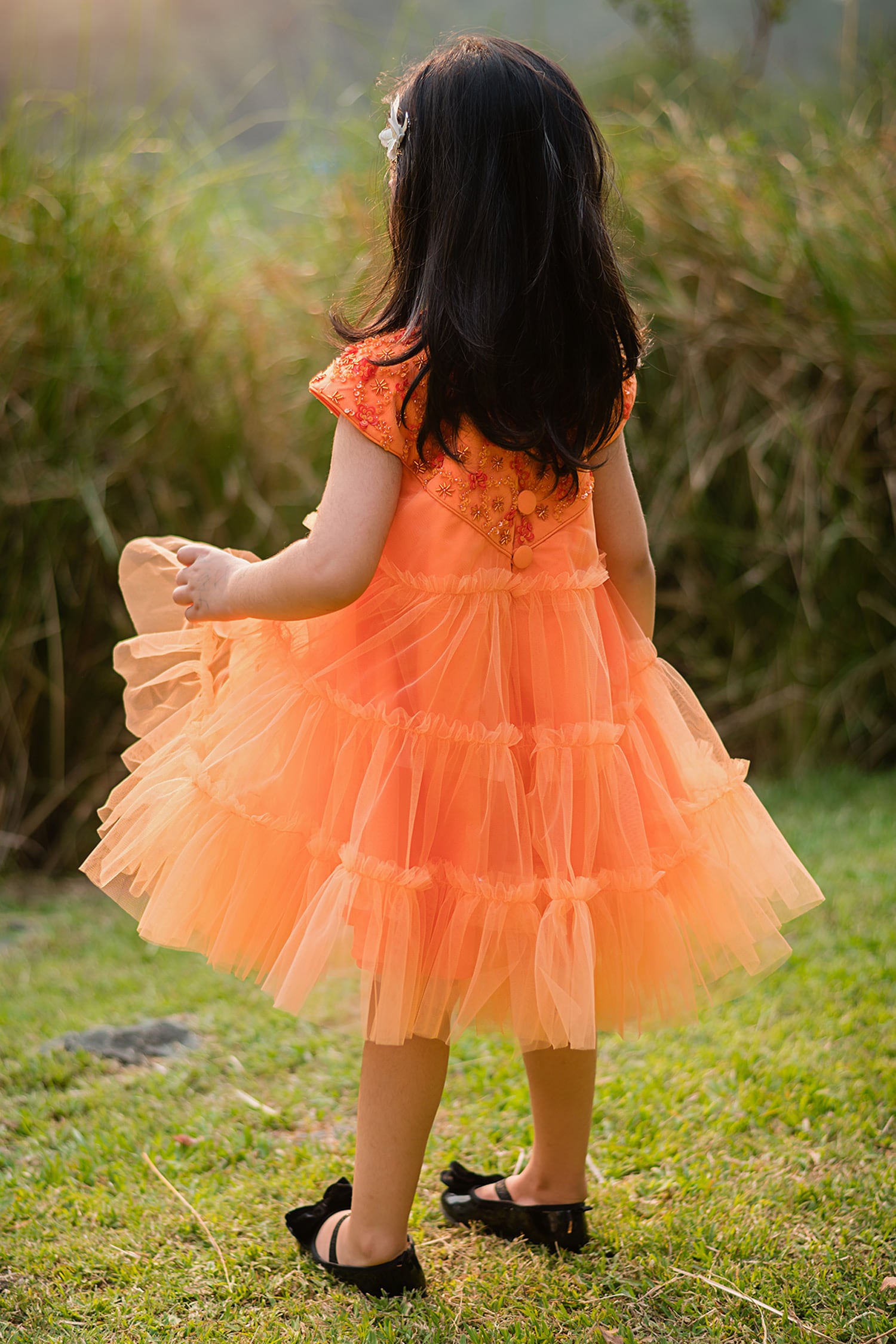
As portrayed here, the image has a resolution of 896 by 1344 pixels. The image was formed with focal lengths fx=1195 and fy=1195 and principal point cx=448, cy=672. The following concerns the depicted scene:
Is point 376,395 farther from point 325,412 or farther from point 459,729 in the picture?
point 325,412

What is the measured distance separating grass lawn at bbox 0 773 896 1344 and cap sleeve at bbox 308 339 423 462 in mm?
721

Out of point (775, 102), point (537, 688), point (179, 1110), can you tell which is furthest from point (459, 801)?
point (775, 102)

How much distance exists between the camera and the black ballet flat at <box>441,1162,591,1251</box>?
1510mm

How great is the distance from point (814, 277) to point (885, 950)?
81.7 inches

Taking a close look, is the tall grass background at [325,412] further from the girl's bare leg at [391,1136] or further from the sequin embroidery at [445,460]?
the girl's bare leg at [391,1136]

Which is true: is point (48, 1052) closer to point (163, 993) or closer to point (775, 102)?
point (163, 993)

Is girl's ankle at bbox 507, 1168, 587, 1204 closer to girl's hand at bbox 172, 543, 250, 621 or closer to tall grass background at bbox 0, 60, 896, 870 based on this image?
girl's hand at bbox 172, 543, 250, 621

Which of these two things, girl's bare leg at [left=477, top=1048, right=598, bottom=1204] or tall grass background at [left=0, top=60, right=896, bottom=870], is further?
tall grass background at [left=0, top=60, right=896, bottom=870]

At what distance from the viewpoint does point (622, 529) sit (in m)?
1.51

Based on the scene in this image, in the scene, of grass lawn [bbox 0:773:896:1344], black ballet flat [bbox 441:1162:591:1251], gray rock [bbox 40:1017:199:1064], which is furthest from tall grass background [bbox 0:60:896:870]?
black ballet flat [bbox 441:1162:591:1251]

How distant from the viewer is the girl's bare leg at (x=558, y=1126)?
4.79 feet

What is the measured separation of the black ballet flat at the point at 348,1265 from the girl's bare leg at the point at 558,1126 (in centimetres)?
17

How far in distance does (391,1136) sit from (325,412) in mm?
2665

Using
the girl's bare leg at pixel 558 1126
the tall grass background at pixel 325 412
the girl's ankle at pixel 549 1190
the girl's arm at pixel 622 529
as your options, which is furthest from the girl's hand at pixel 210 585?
the tall grass background at pixel 325 412
